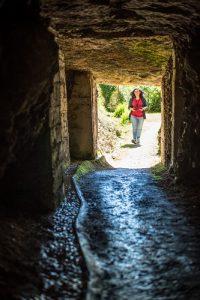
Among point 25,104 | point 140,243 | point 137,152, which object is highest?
point 25,104

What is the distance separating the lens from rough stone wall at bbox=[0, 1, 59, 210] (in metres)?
3.09

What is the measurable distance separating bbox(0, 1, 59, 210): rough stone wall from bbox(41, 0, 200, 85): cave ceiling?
461 mm

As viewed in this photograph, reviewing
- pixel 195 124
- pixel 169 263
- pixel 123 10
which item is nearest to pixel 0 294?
pixel 169 263

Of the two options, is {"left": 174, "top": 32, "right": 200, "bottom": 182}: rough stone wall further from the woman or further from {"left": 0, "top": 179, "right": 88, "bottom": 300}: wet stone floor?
the woman

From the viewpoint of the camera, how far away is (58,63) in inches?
171

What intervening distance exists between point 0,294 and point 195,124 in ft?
11.7

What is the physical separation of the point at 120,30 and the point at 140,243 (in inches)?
110

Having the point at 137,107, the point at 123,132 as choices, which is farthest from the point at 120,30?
the point at 123,132

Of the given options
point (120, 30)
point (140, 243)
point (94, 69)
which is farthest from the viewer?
point (94, 69)

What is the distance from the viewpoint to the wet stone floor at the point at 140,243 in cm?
299

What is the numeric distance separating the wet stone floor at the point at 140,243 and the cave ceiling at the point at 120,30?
2227 mm

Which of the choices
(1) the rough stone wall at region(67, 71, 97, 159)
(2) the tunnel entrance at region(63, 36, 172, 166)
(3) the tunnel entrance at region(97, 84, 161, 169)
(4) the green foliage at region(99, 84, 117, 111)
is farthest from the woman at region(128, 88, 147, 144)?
(4) the green foliage at region(99, 84, 117, 111)

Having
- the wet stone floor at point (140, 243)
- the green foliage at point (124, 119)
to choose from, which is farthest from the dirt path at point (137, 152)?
the wet stone floor at point (140, 243)

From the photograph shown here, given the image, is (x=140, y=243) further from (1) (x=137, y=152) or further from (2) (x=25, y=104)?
(1) (x=137, y=152)
